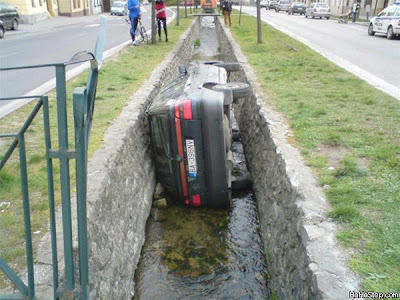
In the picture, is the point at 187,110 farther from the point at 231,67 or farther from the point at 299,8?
the point at 299,8

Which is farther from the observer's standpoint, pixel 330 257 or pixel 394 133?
pixel 394 133

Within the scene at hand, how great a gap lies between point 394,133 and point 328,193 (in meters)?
2.11

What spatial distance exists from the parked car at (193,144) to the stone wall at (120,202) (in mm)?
404

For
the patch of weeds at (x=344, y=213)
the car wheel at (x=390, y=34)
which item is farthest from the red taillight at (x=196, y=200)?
the car wheel at (x=390, y=34)

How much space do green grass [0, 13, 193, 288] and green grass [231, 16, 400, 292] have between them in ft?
8.28

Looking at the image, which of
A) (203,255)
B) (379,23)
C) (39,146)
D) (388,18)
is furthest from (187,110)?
(379,23)

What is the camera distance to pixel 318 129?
18.6ft

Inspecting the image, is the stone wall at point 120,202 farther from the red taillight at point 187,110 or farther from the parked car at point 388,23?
the parked car at point 388,23

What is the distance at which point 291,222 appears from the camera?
12.7ft

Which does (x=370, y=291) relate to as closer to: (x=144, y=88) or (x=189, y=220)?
(x=189, y=220)

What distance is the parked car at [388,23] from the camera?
19.6 meters

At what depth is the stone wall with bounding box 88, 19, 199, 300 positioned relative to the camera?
3605 mm

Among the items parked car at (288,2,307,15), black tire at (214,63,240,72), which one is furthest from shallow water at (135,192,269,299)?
parked car at (288,2,307,15)

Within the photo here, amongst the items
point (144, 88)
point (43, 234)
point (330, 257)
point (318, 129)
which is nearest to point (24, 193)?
point (43, 234)
